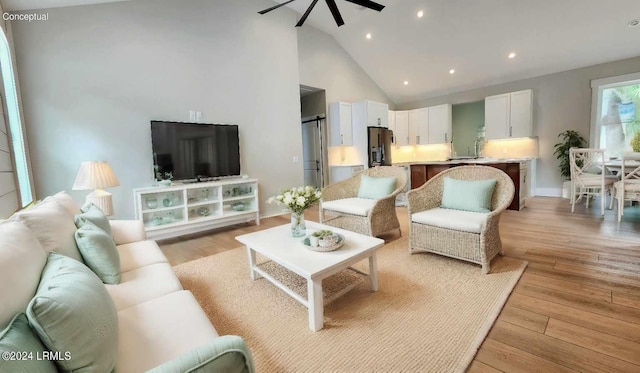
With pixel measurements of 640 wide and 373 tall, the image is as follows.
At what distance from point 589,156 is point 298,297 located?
5.68m

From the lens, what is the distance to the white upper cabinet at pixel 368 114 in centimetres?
614

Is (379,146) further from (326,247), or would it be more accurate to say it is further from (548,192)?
(326,247)

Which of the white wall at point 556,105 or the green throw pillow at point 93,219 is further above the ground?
the white wall at point 556,105

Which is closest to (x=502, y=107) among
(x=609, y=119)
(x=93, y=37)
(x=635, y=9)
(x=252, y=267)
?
(x=609, y=119)

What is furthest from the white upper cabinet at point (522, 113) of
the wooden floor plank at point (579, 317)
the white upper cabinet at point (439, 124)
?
the wooden floor plank at point (579, 317)

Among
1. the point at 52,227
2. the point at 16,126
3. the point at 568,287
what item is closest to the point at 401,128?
the point at 568,287

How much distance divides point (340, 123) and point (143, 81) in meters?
3.74

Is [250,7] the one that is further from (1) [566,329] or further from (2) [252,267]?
(1) [566,329]

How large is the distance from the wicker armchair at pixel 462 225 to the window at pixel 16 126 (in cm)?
380

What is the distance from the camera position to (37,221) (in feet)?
4.45

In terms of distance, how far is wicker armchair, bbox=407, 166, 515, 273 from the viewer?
2.38 m

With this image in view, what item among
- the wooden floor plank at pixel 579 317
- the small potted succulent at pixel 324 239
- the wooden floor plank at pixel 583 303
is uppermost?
the small potted succulent at pixel 324 239

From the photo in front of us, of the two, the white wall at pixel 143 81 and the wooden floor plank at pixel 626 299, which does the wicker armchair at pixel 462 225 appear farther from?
the white wall at pixel 143 81

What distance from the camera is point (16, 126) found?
8.88ft
